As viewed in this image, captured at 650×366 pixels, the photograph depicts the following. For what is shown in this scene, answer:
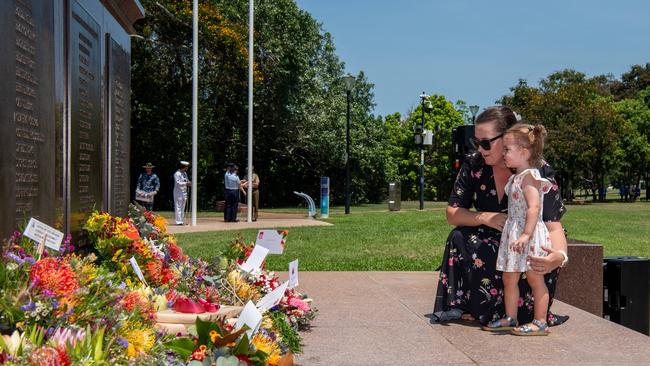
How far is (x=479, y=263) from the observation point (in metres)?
6.29

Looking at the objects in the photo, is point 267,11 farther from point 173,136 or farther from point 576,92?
point 576,92

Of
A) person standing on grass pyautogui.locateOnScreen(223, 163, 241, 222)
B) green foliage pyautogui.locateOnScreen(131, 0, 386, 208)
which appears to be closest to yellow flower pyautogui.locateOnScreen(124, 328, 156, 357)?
person standing on grass pyautogui.locateOnScreen(223, 163, 241, 222)

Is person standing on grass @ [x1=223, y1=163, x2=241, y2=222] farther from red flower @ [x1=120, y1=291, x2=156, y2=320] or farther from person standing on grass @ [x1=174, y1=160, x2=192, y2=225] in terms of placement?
red flower @ [x1=120, y1=291, x2=156, y2=320]

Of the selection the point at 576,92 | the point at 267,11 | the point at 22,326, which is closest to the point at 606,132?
the point at 576,92

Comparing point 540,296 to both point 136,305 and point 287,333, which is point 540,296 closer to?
point 287,333

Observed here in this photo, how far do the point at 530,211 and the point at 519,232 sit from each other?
0.24m

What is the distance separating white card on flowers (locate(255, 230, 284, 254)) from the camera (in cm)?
620

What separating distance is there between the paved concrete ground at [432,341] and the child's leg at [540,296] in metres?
0.19

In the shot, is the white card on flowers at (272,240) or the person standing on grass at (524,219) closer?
the person standing on grass at (524,219)

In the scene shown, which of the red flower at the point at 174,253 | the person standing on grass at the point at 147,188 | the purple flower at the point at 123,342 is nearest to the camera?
the purple flower at the point at 123,342

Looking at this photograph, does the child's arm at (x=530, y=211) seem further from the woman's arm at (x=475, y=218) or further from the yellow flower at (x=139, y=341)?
the yellow flower at (x=139, y=341)

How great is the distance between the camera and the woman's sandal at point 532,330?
5906mm

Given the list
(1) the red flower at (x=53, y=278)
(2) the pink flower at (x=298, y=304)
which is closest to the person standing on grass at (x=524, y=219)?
(2) the pink flower at (x=298, y=304)

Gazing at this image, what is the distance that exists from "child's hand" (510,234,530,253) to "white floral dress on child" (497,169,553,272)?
0.06 metres
